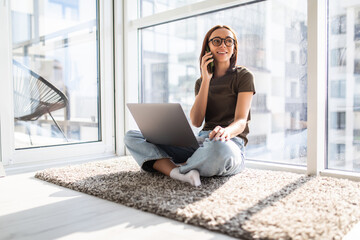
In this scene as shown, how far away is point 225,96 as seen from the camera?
5.81 feet

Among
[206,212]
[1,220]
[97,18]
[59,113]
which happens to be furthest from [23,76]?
[206,212]

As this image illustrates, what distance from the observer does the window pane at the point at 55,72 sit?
211 cm

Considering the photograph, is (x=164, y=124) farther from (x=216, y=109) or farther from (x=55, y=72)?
(x=55, y=72)

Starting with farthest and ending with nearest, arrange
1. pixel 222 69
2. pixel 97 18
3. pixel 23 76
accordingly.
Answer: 1. pixel 97 18
2. pixel 23 76
3. pixel 222 69

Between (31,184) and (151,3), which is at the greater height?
(151,3)

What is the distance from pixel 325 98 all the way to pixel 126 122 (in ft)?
4.85

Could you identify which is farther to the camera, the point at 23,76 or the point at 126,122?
the point at 126,122

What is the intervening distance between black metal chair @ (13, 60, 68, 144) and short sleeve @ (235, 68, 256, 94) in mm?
1305

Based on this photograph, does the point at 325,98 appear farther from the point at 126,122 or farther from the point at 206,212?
the point at 126,122

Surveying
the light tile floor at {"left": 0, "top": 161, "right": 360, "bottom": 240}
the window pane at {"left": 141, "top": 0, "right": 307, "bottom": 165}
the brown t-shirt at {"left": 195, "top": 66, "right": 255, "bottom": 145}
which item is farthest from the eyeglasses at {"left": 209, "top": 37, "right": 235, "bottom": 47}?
the light tile floor at {"left": 0, "top": 161, "right": 360, "bottom": 240}

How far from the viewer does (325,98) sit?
1772 mm

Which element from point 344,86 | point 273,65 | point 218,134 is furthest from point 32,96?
point 344,86

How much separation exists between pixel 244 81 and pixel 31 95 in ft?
4.52

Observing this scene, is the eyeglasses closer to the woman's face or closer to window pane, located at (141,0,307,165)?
the woman's face
